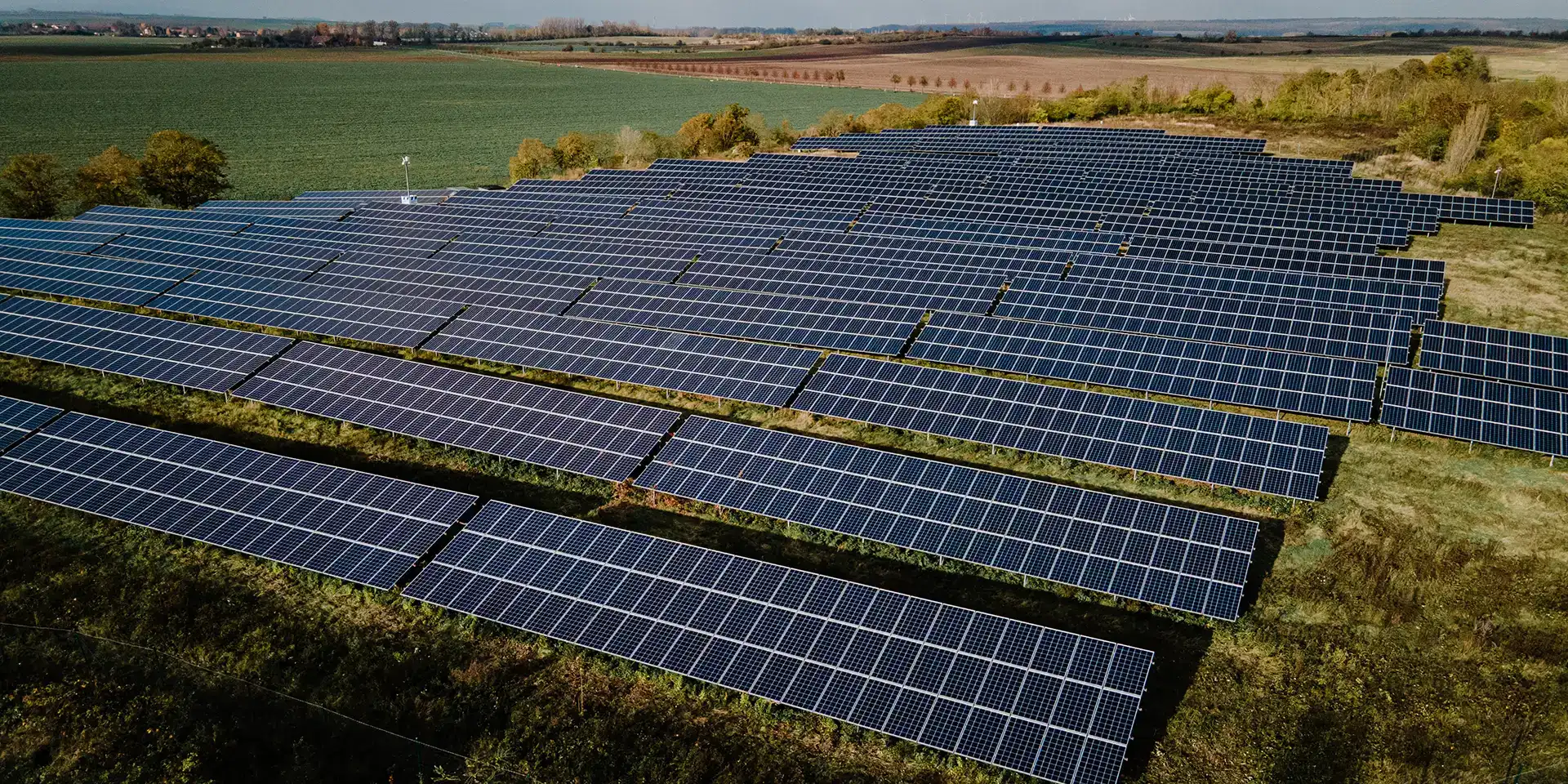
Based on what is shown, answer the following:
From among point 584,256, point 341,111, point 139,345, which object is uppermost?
point 341,111

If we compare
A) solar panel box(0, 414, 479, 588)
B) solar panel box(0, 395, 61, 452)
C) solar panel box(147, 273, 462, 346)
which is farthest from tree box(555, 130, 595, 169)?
solar panel box(0, 414, 479, 588)

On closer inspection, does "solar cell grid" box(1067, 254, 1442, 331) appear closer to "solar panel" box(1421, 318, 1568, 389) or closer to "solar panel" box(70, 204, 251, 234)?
"solar panel" box(1421, 318, 1568, 389)

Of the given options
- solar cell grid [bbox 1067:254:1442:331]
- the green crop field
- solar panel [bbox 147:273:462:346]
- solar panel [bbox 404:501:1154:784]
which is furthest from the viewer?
the green crop field

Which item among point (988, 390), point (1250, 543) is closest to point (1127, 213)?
point (988, 390)

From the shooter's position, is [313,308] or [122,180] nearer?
[313,308]

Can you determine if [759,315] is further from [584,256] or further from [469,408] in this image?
[584,256]

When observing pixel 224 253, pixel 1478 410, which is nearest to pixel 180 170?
pixel 224 253

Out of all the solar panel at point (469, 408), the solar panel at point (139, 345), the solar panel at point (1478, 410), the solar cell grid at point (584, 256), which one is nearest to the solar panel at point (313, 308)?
the solar panel at point (139, 345)

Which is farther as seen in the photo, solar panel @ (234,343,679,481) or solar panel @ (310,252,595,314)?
solar panel @ (310,252,595,314)
